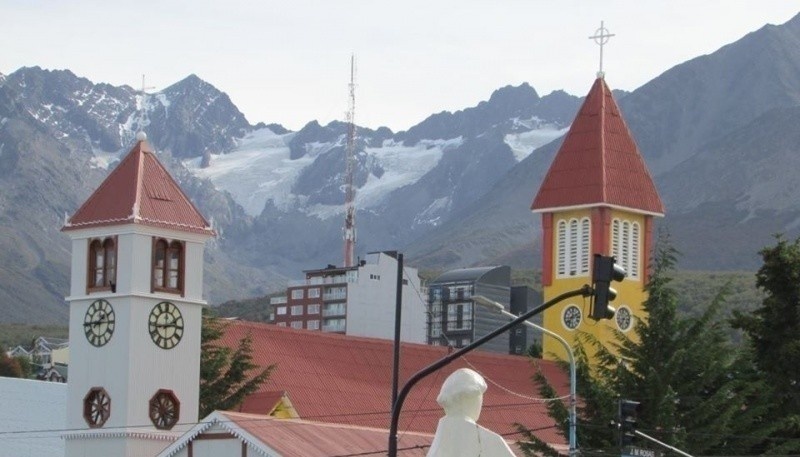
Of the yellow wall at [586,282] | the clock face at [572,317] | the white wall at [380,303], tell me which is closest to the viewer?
the yellow wall at [586,282]

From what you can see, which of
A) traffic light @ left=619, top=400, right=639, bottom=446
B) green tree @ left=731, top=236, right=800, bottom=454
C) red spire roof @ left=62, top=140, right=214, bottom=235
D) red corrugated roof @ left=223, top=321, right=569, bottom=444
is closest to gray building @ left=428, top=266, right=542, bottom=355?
red corrugated roof @ left=223, top=321, right=569, bottom=444

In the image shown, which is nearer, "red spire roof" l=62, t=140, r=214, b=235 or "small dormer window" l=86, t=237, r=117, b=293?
"red spire roof" l=62, t=140, r=214, b=235

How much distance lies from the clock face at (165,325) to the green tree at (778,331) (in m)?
15.6

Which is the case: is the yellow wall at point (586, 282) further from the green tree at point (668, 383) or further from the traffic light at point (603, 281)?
the traffic light at point (603, 281)

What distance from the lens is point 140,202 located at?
2359 inches

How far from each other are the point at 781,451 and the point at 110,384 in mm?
19601

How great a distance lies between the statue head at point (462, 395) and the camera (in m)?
19.7

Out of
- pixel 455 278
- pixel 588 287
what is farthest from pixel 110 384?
pixel 455 278

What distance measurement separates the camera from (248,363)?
6581 centimetres

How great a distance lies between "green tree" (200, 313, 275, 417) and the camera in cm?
6525

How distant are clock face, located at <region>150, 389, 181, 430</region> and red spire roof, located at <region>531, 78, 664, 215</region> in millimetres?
23194

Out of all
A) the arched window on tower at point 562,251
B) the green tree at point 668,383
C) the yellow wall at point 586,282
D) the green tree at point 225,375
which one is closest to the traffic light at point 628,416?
the green tree at point 668,383

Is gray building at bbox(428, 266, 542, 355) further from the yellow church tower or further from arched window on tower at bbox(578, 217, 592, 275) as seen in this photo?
arched window on tower at bbox(578, 217, 592, 275)

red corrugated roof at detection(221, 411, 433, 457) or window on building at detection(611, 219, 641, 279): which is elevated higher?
window on building at detection(611, 219, 641, 279)
